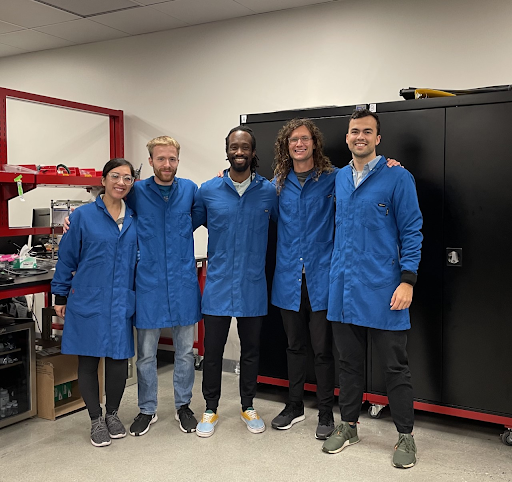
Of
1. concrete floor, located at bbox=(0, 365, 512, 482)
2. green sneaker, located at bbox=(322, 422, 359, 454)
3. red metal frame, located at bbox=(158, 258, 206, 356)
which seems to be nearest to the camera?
concrete floor, located at bbox=(0, 365, 512, 482)

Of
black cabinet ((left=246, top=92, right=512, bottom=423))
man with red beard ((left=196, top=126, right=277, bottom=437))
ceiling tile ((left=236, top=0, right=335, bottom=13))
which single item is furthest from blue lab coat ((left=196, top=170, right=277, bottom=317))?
ceiling tile ((left=236, top=0, right=335, bottom=13))

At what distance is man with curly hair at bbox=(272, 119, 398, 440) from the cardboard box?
1274 millimetres

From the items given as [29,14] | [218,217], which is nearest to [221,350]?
[218,217]

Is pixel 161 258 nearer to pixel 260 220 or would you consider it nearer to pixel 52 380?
pixel 260 220

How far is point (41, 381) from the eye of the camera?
3.15 m

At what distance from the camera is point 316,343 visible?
290 cm

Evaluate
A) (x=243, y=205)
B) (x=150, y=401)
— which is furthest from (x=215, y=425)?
(x=243, y=205)

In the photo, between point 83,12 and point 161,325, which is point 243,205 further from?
point 83,12

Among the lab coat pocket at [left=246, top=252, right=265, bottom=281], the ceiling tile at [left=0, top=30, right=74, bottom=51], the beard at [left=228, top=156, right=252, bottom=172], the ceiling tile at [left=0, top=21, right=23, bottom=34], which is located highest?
the ceiling tile at [left=0, top=30, right=74, bottom=51]

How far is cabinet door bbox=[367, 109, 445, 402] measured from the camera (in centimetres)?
293

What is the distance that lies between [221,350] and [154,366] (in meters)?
0.37

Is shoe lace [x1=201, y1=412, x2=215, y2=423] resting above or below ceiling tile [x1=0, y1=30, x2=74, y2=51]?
below

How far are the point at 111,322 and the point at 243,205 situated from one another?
0.88m

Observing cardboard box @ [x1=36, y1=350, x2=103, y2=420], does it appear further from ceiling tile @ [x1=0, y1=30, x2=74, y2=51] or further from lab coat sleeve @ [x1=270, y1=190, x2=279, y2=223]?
ceiling tile @ [x1=0, y1=30, x2=74, y2=51]
